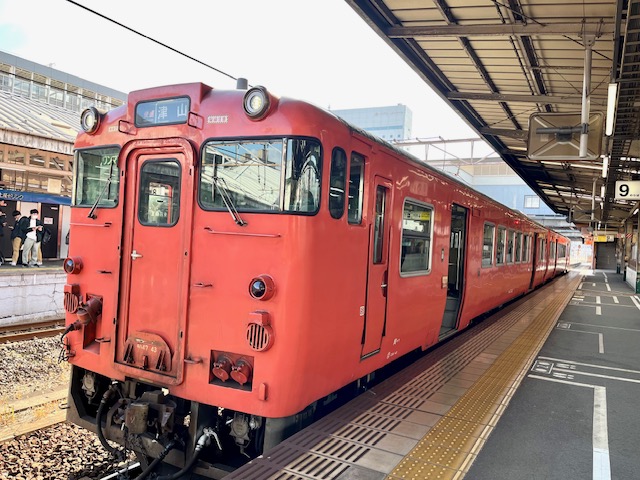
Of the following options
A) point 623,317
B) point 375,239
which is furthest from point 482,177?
point 375,239

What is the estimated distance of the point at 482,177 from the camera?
154 feet

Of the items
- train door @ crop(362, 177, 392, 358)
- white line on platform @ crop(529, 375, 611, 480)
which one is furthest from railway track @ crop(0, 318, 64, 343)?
white line on platform @ crop(529, 375, 611, 480)

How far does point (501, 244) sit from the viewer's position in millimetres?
11539

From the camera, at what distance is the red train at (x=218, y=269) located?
3787 millimetres

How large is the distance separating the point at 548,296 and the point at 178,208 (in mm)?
15820

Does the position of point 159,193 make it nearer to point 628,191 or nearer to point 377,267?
point 377,267

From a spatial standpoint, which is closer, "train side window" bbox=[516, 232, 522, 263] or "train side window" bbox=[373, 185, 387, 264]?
"train side window" bbox=[373, 185, 387, 264]

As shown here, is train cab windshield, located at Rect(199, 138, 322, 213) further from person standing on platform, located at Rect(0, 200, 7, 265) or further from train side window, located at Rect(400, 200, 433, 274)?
person standing on platform, located at Rect(0, 200, 7, 265)

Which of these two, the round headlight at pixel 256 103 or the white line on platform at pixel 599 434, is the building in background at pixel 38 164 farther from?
the white line on platform at pixel 599 434

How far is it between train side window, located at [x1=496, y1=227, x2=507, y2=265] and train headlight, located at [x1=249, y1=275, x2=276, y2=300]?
333 inches

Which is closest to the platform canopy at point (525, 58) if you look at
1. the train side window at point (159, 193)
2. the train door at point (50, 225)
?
the train side window at point (159, 193)

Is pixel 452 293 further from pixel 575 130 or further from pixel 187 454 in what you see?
pixel 187 454

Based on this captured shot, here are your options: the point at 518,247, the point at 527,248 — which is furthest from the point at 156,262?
the point at 527,248

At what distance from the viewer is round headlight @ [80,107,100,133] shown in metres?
4.66
